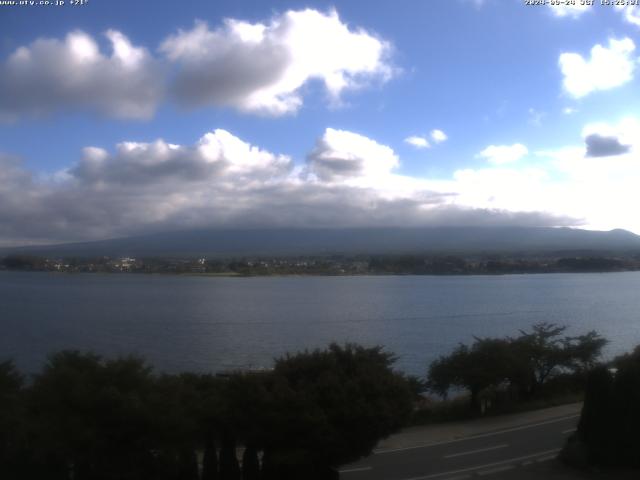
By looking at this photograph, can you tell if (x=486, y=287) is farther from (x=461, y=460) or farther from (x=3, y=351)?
(x=461, y=460)

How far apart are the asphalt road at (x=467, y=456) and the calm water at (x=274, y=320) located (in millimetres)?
14531

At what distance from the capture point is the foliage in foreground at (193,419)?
28.3ft

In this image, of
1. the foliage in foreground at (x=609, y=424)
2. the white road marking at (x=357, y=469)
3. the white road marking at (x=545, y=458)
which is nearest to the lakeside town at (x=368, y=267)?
the white road marking at (x=357, y=469)

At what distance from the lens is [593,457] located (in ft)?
38.4

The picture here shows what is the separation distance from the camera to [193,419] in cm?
932

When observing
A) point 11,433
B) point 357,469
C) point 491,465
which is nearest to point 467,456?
point 491,465

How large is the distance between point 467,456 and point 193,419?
618cm

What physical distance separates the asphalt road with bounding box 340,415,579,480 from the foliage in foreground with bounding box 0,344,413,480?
6.53 ft

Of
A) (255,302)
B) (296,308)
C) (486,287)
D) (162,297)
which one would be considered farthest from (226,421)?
(486,287)

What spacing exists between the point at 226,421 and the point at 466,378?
1156 cm

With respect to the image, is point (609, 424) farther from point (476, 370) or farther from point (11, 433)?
point (11, 433)

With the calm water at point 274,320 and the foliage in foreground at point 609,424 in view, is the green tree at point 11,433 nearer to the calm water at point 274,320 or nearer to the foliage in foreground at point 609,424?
the foliage in foreground at point 609,424

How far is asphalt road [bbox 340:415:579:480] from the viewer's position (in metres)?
11.7

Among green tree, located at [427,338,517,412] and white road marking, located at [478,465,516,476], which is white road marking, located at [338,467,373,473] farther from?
green tree, located at [427,338,517,412]
